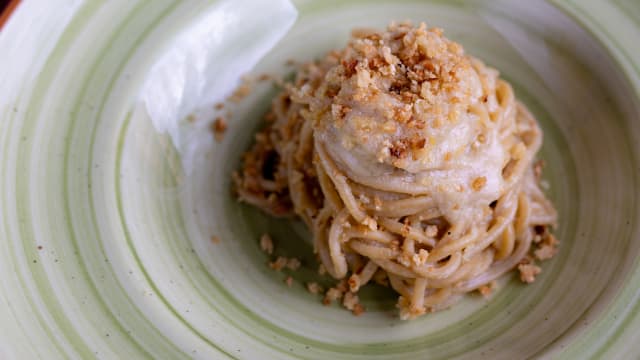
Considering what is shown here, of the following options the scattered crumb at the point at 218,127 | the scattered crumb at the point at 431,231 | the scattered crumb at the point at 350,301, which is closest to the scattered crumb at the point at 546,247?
the scattered crumb at the point at 431,231

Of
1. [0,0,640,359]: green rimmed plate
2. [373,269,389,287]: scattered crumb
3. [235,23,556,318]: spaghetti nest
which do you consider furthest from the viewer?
[373,269,389,287]: scattered crumb

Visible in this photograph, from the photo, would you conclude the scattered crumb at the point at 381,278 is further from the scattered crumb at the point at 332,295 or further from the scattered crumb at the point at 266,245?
the scattered crumb at the point at 266,245

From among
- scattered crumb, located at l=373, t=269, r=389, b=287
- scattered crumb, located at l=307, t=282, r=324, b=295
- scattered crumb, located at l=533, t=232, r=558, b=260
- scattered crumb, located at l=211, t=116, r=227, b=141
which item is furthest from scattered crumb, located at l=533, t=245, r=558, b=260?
scattered crumb, located at l=211, t=116, r=227, b=141

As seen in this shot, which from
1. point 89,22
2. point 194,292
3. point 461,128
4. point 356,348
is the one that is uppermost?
point 89,22

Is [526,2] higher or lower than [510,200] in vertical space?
higher

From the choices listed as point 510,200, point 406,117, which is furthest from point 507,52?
point 406,117

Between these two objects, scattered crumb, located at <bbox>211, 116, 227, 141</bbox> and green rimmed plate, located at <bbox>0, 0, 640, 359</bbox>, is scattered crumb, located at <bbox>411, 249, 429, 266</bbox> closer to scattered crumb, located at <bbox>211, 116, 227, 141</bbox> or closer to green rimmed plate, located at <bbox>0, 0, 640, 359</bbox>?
green rimmed plate, located at <bbox>0, 0, 640, 359</bbox>

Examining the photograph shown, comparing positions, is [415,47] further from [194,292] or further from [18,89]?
[18,89]
